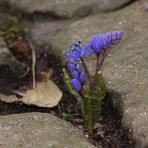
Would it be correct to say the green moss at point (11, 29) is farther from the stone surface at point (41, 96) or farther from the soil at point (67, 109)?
the stone surface at point (41, 96)

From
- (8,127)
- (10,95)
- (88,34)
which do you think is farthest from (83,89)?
(88,34)

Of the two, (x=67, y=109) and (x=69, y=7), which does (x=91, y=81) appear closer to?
(x=67, y=109)

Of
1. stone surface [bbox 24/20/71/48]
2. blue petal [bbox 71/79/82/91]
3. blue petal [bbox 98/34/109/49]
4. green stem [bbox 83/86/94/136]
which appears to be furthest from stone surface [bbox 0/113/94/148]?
stone surface [bbox 24/20/71/48]

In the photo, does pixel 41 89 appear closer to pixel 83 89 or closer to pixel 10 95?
pixel 10 95

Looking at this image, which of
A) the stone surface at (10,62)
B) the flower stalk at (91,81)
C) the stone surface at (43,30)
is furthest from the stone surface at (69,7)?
the flower stalk at (91,81)

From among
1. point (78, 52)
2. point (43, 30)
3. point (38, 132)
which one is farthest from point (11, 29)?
point (38, 132)

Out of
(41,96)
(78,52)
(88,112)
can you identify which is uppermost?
(78,52)
